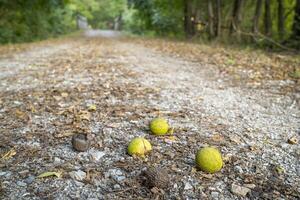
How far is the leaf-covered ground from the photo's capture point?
2455 mm

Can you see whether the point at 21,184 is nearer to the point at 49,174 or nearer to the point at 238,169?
the point at 49,174

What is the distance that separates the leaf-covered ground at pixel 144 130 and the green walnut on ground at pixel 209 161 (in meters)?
0.06

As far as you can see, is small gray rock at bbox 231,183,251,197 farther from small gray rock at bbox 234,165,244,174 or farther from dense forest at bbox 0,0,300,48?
dense forest at bbox 0,0,300,48

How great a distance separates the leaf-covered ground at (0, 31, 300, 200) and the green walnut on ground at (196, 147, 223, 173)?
56 mm

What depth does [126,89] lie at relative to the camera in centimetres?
499

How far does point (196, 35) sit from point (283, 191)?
44.2 feet

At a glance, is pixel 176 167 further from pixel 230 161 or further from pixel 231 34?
pixel 231 34

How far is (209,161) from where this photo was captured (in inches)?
101

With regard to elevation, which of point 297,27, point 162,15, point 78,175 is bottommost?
point 78,175

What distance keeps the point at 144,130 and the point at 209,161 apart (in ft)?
3.37

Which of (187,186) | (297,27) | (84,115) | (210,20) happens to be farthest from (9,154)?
(210,20)

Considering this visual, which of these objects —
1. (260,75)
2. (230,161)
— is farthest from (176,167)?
(260,75)

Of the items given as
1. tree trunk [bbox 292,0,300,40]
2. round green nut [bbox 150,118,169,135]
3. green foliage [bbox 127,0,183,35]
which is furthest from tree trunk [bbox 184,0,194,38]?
round green nut [bbox 150,118,169,135]

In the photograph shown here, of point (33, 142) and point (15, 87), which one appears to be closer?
point (33, 142)
